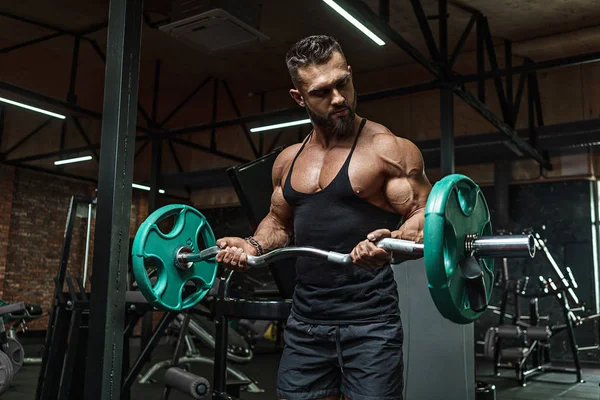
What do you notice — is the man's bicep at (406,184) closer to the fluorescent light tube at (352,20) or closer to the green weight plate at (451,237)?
the green weight plate at (451,237)

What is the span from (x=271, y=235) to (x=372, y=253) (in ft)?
1.73

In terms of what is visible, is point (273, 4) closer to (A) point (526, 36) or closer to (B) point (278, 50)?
(B) point (278, 50)

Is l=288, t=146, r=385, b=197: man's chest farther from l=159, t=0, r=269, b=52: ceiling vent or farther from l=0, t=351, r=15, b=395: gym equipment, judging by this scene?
l=159, t=0, r=269, b=52: ceiling vent

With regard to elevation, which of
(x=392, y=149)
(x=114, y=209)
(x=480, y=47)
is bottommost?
(x=114, y=209)

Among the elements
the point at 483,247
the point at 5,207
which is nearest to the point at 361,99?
the point at 483,247

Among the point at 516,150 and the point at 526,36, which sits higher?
the point at 526,36

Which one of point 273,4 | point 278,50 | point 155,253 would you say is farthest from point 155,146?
point 155,253

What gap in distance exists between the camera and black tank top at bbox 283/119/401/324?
150 centimetres

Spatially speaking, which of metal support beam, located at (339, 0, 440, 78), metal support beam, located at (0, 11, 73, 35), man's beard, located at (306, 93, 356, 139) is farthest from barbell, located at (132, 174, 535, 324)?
metal support beam, located at (0, 11, 73, 35)

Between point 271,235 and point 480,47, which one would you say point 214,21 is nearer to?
point 480,47

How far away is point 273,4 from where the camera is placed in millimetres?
6043

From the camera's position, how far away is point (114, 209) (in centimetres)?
210

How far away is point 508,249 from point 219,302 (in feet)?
5.21

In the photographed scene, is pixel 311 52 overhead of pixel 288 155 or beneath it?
overhead
